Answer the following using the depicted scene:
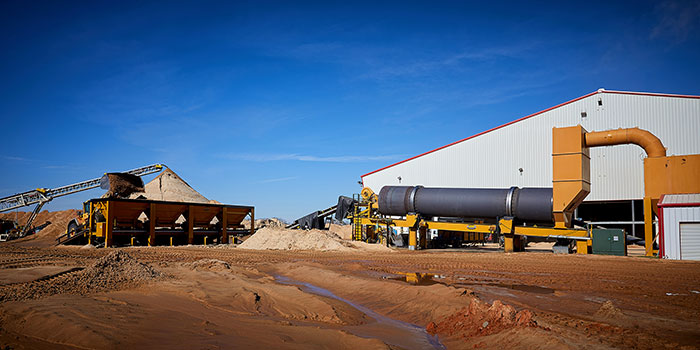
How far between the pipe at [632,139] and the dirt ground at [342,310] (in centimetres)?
752

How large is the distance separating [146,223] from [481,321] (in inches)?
982

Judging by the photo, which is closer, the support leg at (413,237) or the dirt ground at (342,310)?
the dirt ground at (342,310)

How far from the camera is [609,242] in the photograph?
63.8 feet

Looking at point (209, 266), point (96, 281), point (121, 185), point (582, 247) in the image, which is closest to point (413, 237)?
point (582, 247)

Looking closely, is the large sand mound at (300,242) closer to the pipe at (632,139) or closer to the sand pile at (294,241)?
the sand pile at (294,241)

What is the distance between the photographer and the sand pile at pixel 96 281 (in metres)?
7.62

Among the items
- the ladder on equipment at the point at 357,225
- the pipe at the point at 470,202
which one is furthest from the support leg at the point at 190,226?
the pipe at the point at 470,202

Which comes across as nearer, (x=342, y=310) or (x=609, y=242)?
(x=342, y=310)

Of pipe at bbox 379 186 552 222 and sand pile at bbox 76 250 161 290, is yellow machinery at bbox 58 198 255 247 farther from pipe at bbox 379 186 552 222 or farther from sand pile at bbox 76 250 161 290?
sand pile at bbox 76 250 161 290

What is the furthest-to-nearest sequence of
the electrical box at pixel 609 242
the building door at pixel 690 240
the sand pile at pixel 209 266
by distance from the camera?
the electrical box at pixel 609 242 → the building door at pixel 690 240 → the sand pile at pixel 209 266

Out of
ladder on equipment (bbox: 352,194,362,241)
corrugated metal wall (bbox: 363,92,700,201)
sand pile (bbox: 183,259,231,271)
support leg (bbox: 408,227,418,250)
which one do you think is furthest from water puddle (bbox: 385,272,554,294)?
corrugated metal wall (bbox: 363,92,700,201)

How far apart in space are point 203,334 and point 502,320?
3.96 m

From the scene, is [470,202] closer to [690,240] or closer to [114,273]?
[690,240]

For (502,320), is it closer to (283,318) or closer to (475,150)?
(283,318)
